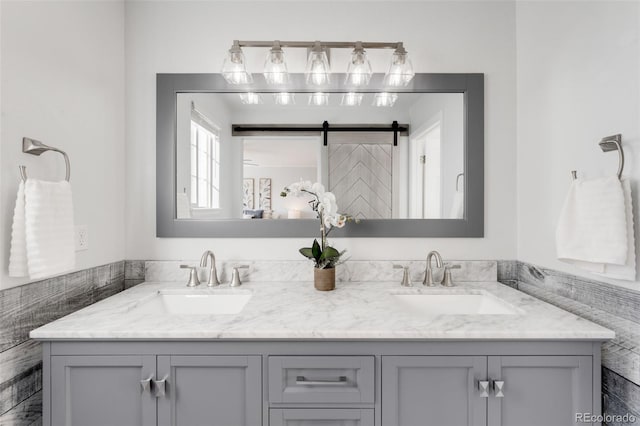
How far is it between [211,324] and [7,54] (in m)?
1.14

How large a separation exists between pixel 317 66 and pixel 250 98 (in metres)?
0.39

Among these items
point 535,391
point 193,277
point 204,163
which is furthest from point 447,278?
point 204,163

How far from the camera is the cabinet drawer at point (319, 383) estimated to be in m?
1.07

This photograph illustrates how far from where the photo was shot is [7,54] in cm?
106

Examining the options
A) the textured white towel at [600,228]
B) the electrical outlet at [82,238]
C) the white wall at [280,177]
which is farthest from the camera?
the white wall at [280,177]

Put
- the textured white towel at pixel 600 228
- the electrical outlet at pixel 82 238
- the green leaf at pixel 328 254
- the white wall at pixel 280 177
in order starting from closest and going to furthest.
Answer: the textured white towel at pixel 600 228 → the electrical outlet at pixel 82 238 → the green leaf at pixel 328 254 → the white wall at pixel 280 177

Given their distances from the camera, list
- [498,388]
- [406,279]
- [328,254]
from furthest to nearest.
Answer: [406,279], [328,254], [498,388]

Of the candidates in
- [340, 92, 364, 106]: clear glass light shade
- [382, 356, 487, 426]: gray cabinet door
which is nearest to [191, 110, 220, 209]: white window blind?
[340, 92, 364, 106]: clear glass light shade

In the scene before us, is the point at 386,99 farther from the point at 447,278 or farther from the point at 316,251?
the point at 447,278

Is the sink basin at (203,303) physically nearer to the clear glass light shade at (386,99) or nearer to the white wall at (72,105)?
the white wall at (72,105)

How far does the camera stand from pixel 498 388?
1046 mm

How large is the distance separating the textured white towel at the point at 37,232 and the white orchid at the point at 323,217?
3.06ft

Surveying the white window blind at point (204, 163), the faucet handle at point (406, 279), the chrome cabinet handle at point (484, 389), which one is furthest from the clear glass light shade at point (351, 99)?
the chrome cabinet handle at point (484, 389)

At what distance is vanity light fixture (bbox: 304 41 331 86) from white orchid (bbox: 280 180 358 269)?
0.52 m
